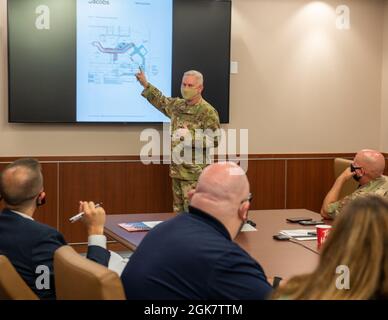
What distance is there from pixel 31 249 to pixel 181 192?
329 cm

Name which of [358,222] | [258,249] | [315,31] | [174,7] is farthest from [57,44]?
[358,222]

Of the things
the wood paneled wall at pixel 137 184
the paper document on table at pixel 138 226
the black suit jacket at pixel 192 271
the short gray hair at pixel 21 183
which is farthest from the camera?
the wood paneled wall at pixel 137 184

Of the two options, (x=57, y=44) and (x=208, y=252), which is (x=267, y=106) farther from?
(x=208, y=252)

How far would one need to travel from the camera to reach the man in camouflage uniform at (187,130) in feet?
18.4

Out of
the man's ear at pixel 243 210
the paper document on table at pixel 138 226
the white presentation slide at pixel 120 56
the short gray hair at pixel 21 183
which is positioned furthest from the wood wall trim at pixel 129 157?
the man's ear at pixel 243 210

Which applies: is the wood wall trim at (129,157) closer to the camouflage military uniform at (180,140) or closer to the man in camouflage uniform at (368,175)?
the camouflage military uniform at (180,140)

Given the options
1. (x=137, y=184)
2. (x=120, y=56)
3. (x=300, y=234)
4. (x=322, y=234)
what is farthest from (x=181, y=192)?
(x=322, y=234)

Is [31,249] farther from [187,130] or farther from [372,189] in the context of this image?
[187,130]

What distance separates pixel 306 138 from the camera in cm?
698

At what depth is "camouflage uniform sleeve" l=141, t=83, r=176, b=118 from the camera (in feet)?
18.9

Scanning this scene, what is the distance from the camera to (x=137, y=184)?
6.28m

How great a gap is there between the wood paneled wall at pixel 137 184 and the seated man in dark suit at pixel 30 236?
3176mm

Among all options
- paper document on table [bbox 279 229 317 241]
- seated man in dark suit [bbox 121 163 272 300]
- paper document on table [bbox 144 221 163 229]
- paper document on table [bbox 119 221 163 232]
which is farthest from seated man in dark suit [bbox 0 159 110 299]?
paper document on table [bbox 279 229 317 241]
